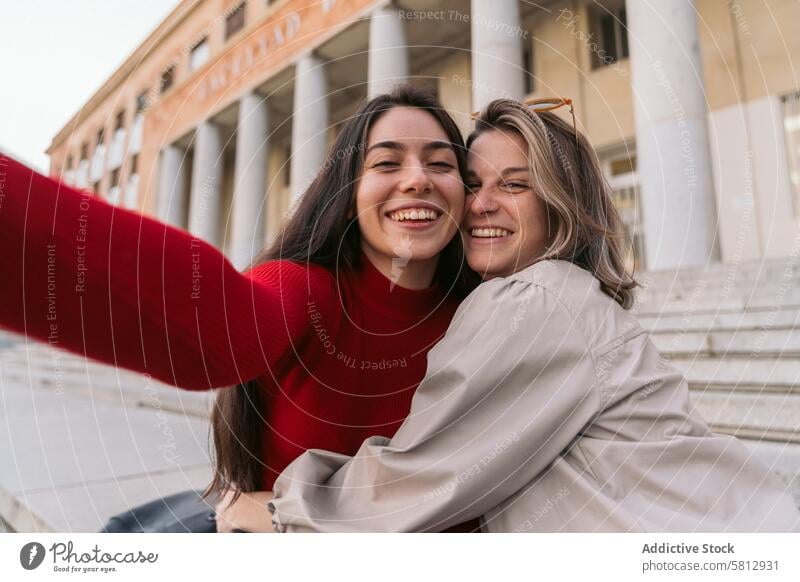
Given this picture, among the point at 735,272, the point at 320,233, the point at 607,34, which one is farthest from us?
the point at 607,34

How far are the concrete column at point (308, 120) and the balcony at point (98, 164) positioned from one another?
231mm

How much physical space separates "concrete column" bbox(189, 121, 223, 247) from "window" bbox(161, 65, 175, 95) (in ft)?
0.19

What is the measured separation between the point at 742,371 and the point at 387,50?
29.7 inches

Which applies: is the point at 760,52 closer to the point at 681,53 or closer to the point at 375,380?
the point at 681,53

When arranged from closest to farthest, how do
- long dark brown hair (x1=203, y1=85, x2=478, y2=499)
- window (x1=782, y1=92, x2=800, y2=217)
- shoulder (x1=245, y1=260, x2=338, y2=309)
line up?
shoulder (x1=245, y1=260, x2=338, y2=309) < long dark brown hair (x1=203, y1=85, x2=478, y2=499) < window (x1=782, y1=92, x2=800, y2=217)

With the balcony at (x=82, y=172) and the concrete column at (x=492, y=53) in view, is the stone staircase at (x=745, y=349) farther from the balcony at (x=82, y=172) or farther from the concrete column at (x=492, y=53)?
the balcony at (x=82, y=172)

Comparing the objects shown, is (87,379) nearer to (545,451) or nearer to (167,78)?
(167,78)

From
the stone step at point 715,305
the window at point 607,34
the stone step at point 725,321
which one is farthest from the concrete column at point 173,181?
the window at point 607,34

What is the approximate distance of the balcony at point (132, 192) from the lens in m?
0.60

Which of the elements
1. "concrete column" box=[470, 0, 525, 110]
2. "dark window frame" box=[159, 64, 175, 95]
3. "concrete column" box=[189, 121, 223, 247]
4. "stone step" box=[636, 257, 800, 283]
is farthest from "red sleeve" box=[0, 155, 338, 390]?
"stone step" box=[636, 257, 800, 283]

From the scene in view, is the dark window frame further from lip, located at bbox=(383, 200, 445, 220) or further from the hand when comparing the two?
the hand

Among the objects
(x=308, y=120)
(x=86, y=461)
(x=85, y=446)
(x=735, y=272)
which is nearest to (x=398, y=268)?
(x=308, y=120)

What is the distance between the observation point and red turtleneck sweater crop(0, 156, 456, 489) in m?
0.28

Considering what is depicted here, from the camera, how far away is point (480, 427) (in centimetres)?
39
